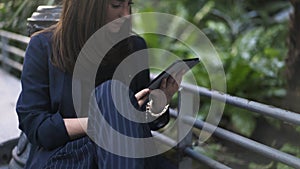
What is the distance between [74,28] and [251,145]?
3.56ft

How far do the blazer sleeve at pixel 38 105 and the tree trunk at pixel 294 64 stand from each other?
250 centimetres

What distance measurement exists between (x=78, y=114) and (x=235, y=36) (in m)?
5.48

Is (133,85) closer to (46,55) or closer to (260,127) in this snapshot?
(46,55)

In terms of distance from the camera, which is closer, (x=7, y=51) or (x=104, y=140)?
(x=104, y=140)

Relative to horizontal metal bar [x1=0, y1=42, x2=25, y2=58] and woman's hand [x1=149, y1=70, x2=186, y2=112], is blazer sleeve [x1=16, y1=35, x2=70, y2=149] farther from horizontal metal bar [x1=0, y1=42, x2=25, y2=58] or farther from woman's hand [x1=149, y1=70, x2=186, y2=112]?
horizontal metal bar [x1=0, y1=42, x2=25, y2=58]

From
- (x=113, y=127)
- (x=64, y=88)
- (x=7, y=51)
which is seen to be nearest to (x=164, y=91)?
(x=113, y=127)

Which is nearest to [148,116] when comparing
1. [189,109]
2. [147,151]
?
[147,151]

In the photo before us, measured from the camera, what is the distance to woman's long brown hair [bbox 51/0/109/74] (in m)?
1.90

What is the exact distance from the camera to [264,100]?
16.5 ft

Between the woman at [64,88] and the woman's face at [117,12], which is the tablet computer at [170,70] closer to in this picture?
the woman at [64,88]

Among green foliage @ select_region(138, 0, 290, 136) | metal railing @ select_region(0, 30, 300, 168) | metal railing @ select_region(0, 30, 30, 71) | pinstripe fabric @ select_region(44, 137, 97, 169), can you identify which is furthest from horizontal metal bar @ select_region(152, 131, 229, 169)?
metal railing @ select_region(0, 30, 30, 71)

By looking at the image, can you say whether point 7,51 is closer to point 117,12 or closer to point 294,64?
point 294,64

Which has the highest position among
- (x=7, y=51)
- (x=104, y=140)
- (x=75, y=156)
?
(x=104, y=140)

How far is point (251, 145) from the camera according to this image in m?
2.26
